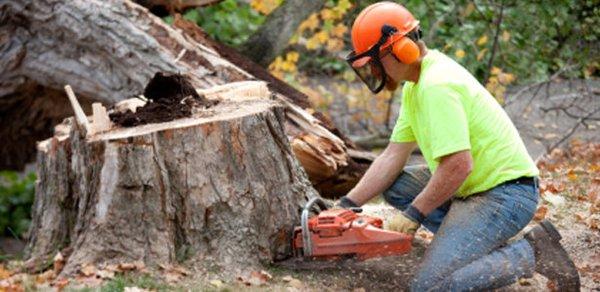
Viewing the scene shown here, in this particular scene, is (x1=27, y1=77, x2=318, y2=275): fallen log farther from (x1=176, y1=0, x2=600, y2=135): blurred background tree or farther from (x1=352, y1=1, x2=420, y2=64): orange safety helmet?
(x1=176, y1=0, x2=600, y2=135): blurred background tree

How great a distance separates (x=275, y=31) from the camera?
8.74m

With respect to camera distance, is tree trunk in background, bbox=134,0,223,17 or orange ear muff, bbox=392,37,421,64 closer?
orange ear muff, bbox=392,37,421,64

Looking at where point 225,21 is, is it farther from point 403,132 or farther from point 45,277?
point 45,277

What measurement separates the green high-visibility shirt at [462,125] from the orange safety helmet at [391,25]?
134mm

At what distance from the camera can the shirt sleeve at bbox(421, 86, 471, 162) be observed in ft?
14.1

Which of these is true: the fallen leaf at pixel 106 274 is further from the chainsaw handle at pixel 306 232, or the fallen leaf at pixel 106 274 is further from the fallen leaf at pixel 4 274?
the chainsaw handle at pixel 306 232

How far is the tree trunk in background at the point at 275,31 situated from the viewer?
8703 millimetres

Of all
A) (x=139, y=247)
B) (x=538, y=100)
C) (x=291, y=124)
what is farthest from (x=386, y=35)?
(x=538, y=100)

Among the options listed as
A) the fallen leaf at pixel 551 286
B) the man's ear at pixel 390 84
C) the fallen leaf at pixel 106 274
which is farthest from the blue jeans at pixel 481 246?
the fallen leaf at pixel 106 274

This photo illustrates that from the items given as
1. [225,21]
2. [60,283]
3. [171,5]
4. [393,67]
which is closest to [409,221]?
[393,67]

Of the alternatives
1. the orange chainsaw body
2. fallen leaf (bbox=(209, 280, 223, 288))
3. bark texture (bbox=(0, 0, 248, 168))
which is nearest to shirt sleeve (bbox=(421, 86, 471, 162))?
the orange chainsaw body

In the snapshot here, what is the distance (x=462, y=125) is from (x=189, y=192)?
141 centimetres

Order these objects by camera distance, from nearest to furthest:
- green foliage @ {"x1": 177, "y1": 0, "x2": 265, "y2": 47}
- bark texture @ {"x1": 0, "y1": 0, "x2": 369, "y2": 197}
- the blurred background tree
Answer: bark texture @ {"x1": 0, "y1": 0, "x2": 369, "y2": 197}
the blurred background tree
green foliage @ {"x1": 177, "y1": 0, "x2": 265, "y2": 47}

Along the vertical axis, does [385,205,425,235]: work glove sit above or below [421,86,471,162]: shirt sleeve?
below
